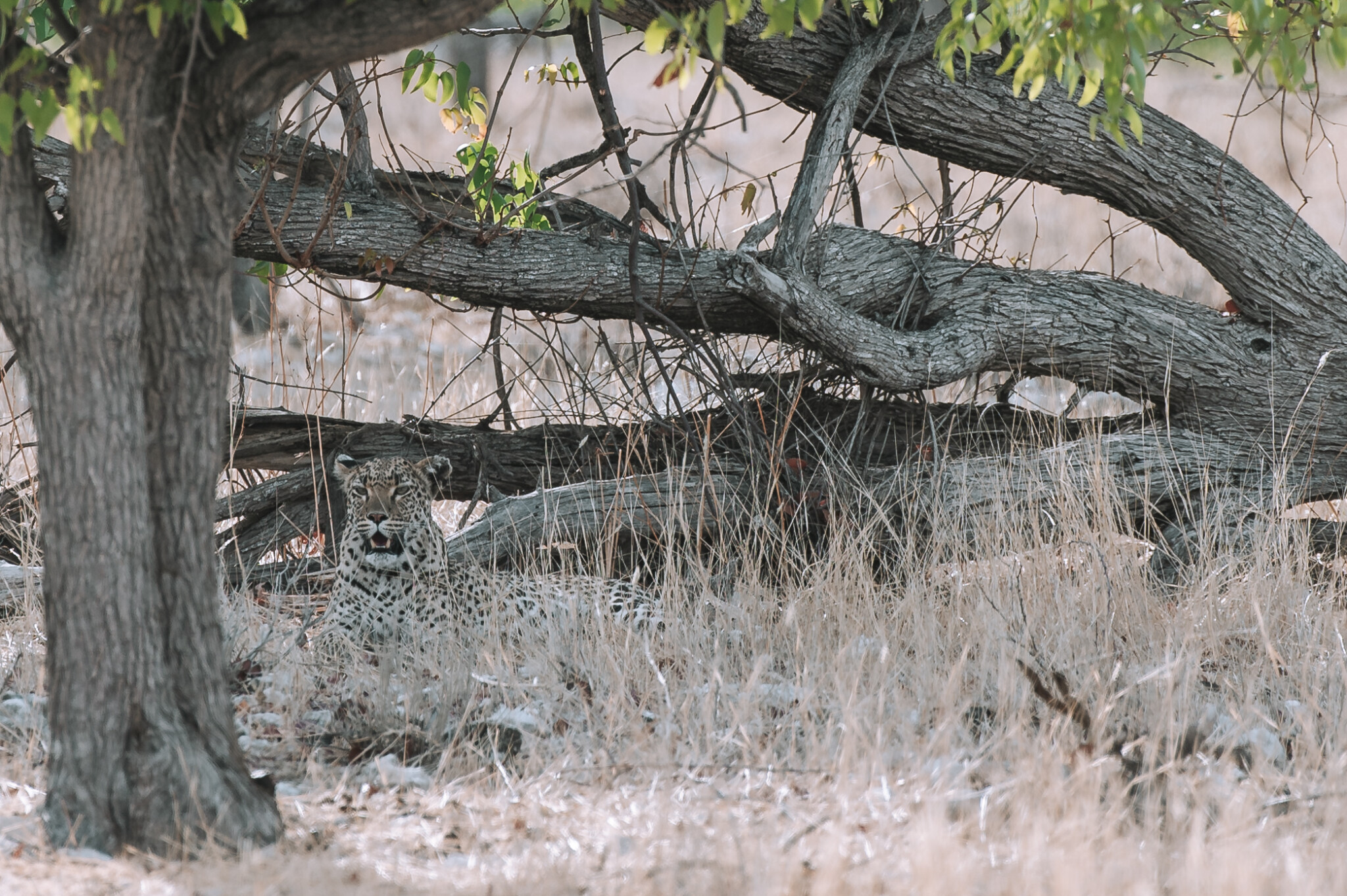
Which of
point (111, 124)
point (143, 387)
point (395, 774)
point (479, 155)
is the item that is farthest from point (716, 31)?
point (479, 155)

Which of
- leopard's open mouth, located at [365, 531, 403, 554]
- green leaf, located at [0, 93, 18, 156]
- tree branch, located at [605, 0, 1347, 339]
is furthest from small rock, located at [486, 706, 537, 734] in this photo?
tree branch, located at [605, 0, 1347, 339]

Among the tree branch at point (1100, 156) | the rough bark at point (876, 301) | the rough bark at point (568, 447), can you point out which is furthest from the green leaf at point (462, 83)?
the rough bark at point (568, 447)

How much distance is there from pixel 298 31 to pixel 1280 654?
3.91m

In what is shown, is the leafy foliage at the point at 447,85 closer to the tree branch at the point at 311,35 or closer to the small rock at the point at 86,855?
the tree branch at the point at 311,35

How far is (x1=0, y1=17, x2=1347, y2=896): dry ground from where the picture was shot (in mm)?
2867

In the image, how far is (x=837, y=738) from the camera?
3732mm

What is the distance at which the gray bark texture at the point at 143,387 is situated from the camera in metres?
2.84

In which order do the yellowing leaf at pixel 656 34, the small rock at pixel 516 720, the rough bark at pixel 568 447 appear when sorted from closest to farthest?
1. the yellowing leaf at pixel 656 34
2. the small rock at pixel 516 720
3. the rough bark at pixel 568 447

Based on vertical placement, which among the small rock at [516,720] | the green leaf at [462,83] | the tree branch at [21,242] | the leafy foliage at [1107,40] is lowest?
the small rock at [516,720]

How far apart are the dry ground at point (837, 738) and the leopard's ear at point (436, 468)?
0.79 m

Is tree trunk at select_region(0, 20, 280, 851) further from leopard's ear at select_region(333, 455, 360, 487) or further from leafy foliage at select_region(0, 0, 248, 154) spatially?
leopard's ear at select_region(333, 455, 360, 487)

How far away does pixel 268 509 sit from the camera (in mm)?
6219

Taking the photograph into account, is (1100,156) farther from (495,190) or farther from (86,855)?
(86,855)

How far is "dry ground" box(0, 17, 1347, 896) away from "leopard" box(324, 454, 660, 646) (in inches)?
10.2
